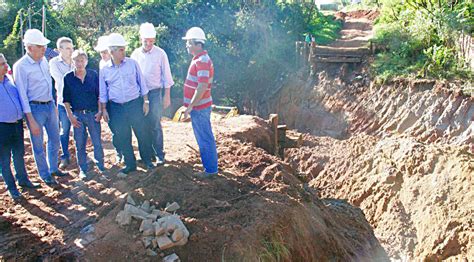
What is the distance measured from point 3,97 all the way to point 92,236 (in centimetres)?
197

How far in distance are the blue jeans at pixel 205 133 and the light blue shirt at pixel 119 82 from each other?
840 mm

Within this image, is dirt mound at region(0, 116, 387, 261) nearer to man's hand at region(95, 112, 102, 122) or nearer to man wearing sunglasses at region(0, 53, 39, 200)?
man wearing sunglasses at region(0, 53, 39, 200)

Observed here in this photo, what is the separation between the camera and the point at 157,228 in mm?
4277

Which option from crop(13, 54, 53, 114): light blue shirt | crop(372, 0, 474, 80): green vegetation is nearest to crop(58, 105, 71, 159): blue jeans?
crop(13, 54, 53, 114): light blue shirt

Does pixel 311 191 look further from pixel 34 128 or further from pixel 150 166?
pixel 34 128

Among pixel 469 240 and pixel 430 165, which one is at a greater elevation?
pixel 430 165

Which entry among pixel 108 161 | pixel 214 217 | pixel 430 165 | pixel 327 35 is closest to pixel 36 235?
pixel 214 217

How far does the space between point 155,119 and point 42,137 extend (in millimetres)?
1471

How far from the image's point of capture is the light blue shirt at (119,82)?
18.0 ft

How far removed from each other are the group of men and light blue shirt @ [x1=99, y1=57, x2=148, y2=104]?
1 centimetres

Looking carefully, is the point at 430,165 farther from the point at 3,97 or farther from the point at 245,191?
the point at 3,97

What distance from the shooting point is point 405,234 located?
346 inches

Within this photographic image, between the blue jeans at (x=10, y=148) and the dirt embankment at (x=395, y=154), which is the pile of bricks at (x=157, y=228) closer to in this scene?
the blue jeans at (x=10, y=148)

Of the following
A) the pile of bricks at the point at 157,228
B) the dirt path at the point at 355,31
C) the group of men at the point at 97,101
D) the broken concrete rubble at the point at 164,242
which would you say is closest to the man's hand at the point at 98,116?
the group of men at the point at 97,101
